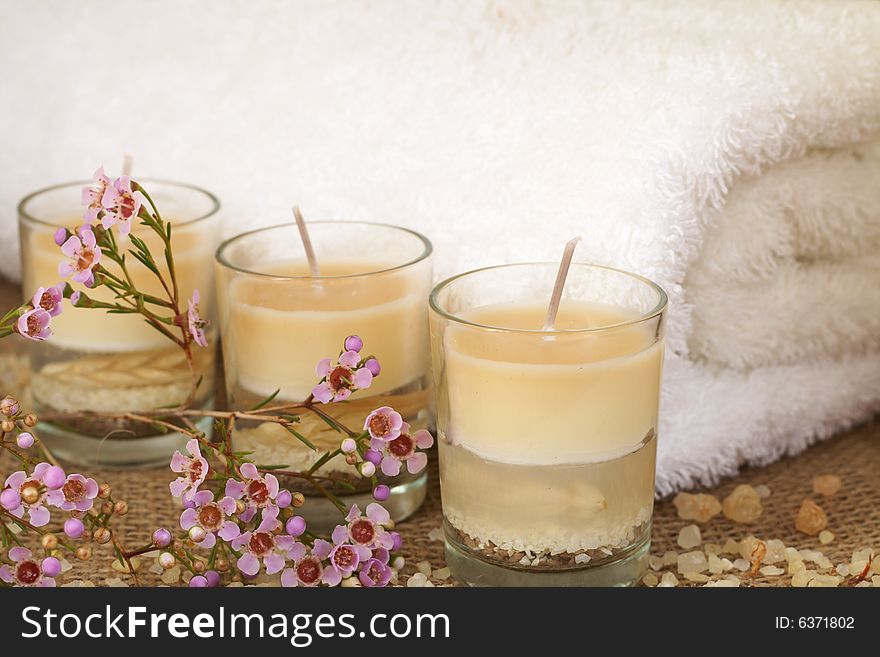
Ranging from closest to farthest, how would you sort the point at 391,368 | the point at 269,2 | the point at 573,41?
the point at 391,368 < the point at 573,41 < the point at 269,2

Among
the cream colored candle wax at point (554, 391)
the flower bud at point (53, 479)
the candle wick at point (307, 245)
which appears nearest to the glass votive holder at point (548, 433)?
the cream colored candle wax at point (554, 391)

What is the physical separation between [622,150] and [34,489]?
389 mm

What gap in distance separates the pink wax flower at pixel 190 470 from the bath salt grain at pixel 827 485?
0.41m

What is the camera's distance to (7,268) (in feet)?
3.68

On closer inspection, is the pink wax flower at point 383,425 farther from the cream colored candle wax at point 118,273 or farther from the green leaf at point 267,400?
the cream colored candle wax at point 118,273

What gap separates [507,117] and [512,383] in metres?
0.26

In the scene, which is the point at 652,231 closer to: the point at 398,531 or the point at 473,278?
the point at 473,278

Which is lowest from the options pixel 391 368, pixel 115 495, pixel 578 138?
pixel 115 495

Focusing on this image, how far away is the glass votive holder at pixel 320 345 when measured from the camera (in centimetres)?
69

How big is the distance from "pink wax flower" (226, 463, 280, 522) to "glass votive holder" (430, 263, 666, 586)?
100mm

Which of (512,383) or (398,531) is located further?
(398,531)

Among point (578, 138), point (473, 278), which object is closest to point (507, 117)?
point (578, 138)

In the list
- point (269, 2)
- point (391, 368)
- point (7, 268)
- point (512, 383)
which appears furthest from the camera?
point (7, 268)

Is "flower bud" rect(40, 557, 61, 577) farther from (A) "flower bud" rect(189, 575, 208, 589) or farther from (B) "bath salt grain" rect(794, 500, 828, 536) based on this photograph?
(B) "bath salt grain" rect(794, 500, 828, 536)
